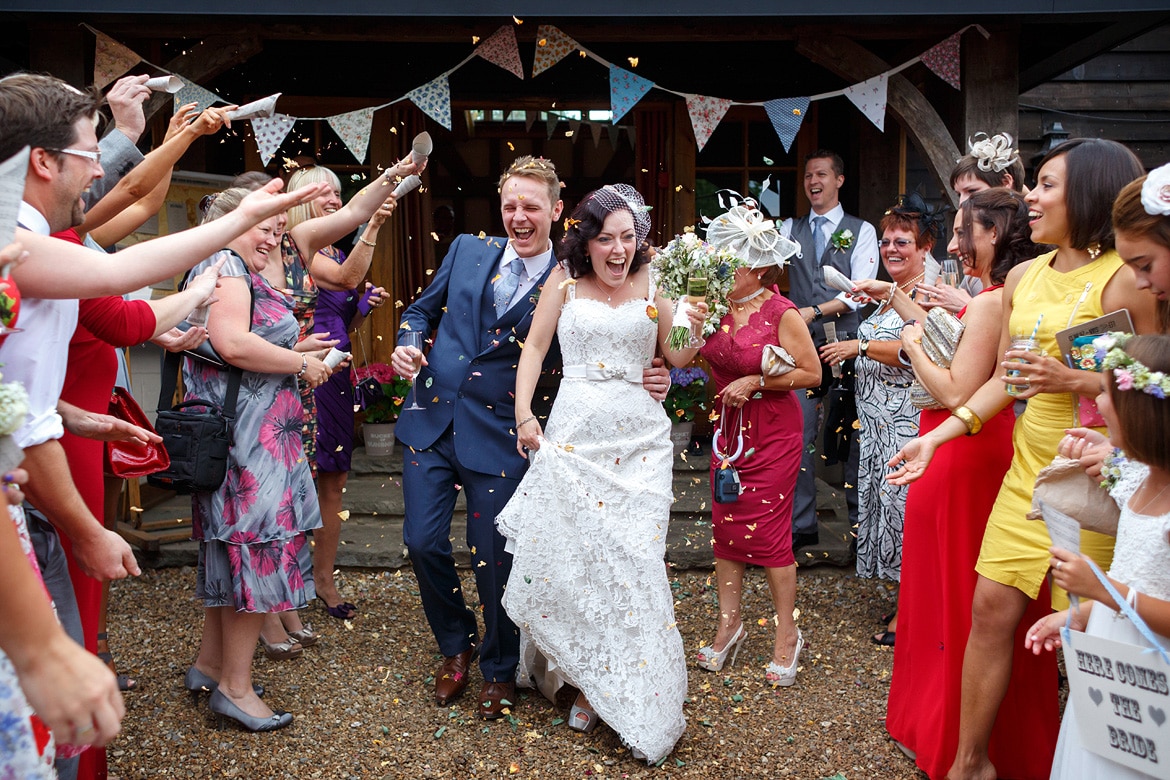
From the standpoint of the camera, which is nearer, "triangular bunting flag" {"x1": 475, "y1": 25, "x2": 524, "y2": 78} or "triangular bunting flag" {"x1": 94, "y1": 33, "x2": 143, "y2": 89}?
"triangular bunting flag" {"x1": 94, "y1": 33, "x2": 143, "y2": 89}

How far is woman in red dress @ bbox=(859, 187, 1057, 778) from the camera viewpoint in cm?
327

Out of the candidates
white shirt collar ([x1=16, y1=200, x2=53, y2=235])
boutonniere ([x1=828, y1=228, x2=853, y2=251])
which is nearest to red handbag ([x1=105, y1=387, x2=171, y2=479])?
white shirt collar ([x1=16, y1=200, x2=53, y2=235])

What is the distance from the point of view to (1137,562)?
2184 mm

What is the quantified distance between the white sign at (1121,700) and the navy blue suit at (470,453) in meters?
2.28

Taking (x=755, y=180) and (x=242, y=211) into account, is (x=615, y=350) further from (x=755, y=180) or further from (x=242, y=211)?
(x=755, y=180)

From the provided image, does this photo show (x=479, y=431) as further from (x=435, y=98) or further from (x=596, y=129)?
(x=596, y=129)

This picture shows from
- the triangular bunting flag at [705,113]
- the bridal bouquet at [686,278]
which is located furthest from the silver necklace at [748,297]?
the triangular bunting flag at [705,113]

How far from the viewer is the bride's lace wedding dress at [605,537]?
350 cm

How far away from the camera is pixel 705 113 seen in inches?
237

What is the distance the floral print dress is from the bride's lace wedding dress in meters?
0.83

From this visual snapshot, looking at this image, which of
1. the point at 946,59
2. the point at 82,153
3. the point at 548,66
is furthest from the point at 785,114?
the point at 82,153

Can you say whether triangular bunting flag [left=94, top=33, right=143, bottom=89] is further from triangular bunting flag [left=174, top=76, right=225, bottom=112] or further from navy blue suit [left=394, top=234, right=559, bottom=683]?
navy blue suit [left=394, top=234, right=559, bottom=683]

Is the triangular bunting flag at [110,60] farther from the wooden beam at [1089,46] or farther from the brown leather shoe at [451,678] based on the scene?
the wooden beam at [1089,46]

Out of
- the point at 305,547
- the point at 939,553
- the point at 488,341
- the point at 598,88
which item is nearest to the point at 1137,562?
the point at 939,553
